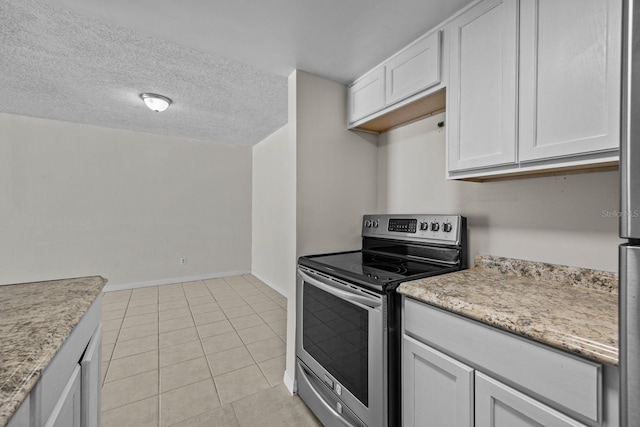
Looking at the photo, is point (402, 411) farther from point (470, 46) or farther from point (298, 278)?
point (470, 46)

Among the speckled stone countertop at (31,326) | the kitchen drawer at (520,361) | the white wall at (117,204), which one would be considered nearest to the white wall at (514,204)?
the kitchen drawer at (520,361)

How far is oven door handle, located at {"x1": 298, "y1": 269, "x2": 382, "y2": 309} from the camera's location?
1.25 m

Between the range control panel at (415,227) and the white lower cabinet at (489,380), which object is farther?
the range control panel at (415,227)

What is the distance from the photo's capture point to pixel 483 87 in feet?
4.16

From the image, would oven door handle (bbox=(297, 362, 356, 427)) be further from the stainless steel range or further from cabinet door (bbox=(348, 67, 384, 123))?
cabinet door (bbox=(348, 67, 384, 123))

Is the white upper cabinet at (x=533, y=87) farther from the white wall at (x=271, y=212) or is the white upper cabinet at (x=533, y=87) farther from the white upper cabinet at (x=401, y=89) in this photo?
the white wall at (x=271, y=212)

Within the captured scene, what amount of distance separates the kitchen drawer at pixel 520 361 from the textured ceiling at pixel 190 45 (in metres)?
1.45

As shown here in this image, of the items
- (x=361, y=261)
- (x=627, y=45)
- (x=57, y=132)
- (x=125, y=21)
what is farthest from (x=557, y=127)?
(x=57, y=132)

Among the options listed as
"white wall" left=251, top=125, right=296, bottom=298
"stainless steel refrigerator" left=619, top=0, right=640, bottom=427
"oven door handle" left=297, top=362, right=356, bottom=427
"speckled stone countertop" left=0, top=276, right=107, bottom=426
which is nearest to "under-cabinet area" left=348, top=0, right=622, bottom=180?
"stainless steel refrigerator" left=619, top=0, right=640, bottom=427

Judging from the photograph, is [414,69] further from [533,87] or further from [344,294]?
[344,294]

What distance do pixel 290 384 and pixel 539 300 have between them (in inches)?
62.1

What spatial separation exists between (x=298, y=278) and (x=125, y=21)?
5.84 feet

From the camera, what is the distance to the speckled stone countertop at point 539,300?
747 millimetres

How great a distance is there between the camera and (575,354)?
0.74 metres
